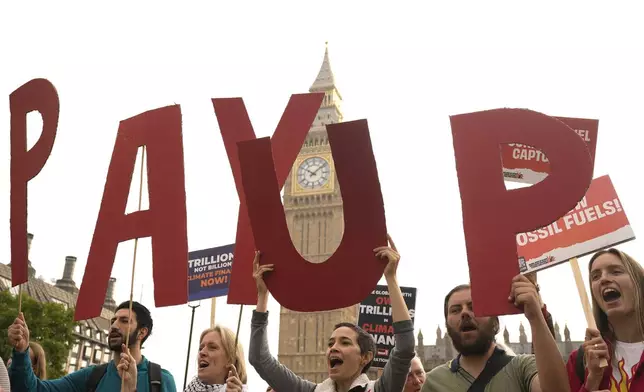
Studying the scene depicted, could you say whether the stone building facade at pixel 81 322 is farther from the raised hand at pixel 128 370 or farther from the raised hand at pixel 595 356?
the raised hand at pixel 595 356

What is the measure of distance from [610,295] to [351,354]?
1162mm

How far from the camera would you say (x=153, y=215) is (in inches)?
152

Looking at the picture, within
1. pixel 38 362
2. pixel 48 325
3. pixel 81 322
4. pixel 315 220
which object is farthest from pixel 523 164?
pixel 81 322

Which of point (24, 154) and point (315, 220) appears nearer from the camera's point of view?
point (24, 154)

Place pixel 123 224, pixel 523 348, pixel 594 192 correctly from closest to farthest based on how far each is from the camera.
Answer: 1. pixel 123 224
2. pixel 594 192
3. pixel 523 348

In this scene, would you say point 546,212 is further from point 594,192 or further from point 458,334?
point 594,192

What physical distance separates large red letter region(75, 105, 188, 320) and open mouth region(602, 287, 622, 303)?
7.40 feet

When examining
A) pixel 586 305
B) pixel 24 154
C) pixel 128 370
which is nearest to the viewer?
pixel 586 305

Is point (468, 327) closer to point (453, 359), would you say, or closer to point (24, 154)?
point (453, 359)

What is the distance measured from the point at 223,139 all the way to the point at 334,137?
120cm

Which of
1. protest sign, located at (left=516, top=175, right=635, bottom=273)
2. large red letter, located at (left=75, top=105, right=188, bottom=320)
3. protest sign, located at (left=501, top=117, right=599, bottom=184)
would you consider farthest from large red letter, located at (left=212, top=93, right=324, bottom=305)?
protest sign, located at (left=516, top=175, right=635, bottom=273)

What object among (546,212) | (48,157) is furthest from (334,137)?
(48,157)

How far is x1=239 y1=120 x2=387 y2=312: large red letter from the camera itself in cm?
307

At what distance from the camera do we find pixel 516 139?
2.86 metres
